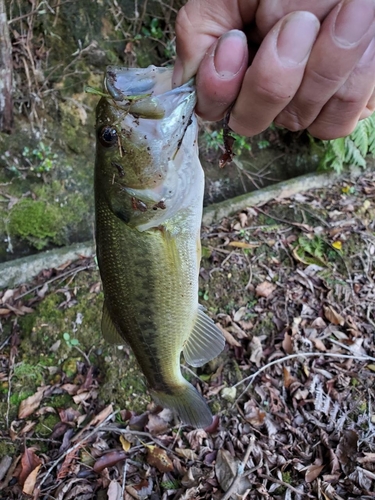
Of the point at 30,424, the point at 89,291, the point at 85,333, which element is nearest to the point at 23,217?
the point at 89,291

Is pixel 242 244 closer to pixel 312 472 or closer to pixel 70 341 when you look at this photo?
pixel 70 341

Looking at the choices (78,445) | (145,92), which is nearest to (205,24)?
(145,92)

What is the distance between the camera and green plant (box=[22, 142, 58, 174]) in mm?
3980

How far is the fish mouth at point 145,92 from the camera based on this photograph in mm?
1470

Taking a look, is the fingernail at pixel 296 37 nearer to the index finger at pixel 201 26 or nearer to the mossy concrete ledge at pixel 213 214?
the index finger at pixel 201 26

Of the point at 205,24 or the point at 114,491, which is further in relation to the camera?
the point at 114,491

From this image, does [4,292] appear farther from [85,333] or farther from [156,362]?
[156,362]

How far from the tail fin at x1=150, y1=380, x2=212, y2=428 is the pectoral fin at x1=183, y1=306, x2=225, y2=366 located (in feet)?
0.50

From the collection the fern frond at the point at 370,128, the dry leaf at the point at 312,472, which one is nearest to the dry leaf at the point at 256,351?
the dry leaf at the point at 312,472

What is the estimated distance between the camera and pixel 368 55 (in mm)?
1329

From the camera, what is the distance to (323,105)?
1484 millimetres

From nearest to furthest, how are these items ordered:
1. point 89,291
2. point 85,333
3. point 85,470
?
point 85,470, point 85,333, point 89,291

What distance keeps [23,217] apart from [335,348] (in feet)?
9.87

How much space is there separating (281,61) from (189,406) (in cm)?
161
